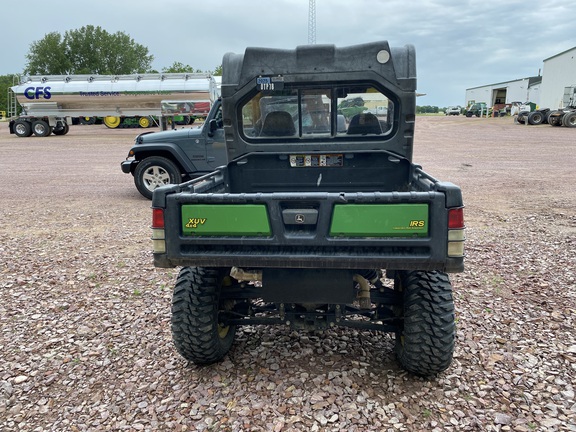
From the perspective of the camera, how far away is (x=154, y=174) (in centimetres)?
891

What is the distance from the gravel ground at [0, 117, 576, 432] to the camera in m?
2.88

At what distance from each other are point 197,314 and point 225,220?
0.81m

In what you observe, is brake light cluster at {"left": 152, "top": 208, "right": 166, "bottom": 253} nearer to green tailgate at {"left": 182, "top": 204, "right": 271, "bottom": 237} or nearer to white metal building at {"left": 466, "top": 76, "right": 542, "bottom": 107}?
green tailgate at {"left": 182, "top": 204, "right": 271, "bottom": 237}

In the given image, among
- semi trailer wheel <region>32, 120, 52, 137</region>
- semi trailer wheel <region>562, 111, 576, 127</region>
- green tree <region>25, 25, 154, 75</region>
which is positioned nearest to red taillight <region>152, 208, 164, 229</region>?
semi trailer wheel <region>32, 120, 52, 137</region>

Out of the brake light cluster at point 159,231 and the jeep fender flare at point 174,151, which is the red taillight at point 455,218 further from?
the jeep fender flare at point 174,151

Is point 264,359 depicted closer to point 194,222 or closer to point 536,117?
point 194,222

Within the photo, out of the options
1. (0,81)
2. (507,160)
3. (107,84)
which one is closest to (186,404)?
(507,160)

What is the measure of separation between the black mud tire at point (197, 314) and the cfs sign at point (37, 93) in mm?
27049

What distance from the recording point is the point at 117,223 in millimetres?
7531

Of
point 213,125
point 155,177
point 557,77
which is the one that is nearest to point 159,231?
point 213,125

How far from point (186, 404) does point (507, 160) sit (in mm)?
15146

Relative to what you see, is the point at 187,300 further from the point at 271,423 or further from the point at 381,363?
the point at 381,363

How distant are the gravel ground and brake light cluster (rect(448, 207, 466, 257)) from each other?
1.05 meters

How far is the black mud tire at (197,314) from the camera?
10.4 feet
